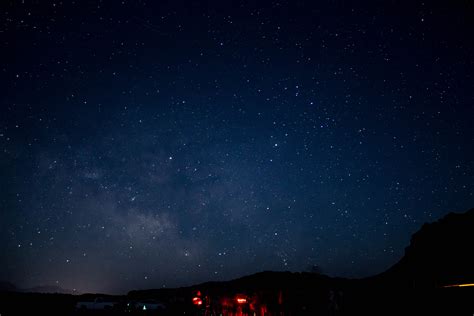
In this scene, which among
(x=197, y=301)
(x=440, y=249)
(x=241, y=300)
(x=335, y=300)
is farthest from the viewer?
(x=440, y=249)

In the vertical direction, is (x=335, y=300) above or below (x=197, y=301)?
above

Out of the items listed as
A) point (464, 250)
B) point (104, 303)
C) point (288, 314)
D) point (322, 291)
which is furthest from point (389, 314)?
point (464, 250)

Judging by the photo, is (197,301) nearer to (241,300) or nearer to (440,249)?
(241,300)

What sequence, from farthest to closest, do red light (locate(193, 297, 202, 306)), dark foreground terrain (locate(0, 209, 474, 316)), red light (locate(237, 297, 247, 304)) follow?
red light (locate(193, 297, 202, 306)), red light (locate(237, 297, 247, 304)), dark foreground terrain (locate(0, 209, 474, 316))

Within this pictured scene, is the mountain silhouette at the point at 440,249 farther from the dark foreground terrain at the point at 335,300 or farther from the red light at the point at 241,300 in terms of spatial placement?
the red light at the point at 241,300

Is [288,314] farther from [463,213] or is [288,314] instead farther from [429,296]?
[463,213]

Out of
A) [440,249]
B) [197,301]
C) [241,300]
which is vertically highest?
[440,249]

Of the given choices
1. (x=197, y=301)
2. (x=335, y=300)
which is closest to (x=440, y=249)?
(x=197, y=301)

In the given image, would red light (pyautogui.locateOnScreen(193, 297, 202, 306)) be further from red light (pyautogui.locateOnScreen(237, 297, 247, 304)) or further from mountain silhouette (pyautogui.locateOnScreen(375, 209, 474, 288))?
mountain silhouette (pyautogui.locateOnScreen(375, 209, 474, 288))

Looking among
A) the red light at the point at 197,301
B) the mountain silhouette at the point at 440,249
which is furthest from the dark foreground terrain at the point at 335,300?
→ the mountain silhouette at the point at 440,249

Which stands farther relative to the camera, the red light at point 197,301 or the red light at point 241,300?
the red light at point 197,301

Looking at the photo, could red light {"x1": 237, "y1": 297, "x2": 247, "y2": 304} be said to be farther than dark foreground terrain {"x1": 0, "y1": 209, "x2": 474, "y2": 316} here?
Yes

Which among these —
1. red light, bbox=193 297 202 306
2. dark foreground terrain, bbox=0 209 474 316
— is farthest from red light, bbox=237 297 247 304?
red light, bbox=193 297 202 306

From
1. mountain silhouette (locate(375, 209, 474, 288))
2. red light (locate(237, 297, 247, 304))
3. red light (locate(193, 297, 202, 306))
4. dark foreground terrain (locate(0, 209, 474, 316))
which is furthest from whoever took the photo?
mountain silhouette (locate(375, 209, 474, 288))
